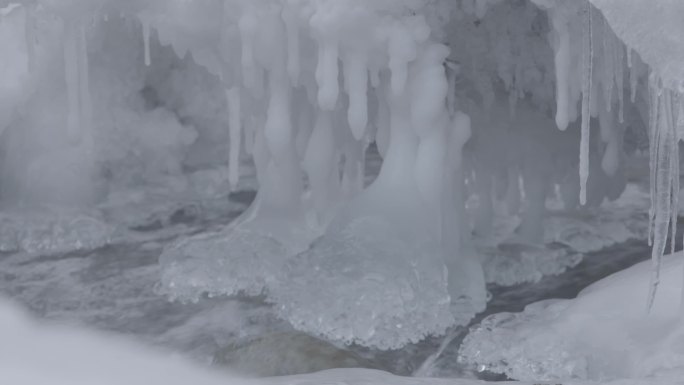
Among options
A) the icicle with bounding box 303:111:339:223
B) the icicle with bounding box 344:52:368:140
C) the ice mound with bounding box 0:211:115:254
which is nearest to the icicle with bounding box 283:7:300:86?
the icicle with bounding box 344:52:368:140

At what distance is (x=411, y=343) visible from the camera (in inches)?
203

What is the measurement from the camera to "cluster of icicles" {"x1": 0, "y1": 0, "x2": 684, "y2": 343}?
5.26 meters

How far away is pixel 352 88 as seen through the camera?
18.0ft

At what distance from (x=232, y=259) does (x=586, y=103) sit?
234cm

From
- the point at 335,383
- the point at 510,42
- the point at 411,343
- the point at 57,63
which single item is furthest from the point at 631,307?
the point at 57,63

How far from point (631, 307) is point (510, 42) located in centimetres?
193

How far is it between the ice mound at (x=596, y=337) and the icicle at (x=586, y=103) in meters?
0.51

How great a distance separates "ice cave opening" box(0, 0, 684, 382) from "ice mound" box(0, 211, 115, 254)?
0.7 inches

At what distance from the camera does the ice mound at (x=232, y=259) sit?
598 centimetres

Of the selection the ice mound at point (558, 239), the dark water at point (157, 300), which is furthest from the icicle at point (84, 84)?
the ice mound at point (558, 239)

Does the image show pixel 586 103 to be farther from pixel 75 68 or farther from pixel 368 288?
pixel 75 68

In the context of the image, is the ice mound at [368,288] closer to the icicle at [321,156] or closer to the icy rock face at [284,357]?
the icy rock face at [284,357]

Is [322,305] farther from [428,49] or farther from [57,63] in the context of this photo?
[57,63]

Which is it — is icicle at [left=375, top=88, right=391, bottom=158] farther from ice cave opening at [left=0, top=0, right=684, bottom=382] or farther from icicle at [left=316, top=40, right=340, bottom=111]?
icicle at [left=316, top=40, right=340, bottom=111]
